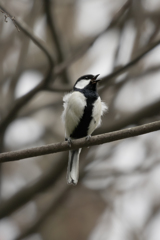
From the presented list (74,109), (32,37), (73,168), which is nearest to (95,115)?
(74,109)

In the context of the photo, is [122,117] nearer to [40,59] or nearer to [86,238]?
[40,59]

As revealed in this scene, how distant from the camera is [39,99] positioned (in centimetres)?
539

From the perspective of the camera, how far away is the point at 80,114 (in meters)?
3.42

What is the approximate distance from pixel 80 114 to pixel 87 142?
2.77ft

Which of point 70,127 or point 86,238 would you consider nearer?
point 70,127

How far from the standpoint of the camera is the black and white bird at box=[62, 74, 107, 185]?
342cm

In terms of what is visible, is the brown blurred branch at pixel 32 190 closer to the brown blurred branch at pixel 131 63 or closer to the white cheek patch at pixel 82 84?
the white cheek patch at pixel 82 84

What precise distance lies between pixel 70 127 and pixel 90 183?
4.82ft

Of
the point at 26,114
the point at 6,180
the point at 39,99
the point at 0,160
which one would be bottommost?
the point at 0,160

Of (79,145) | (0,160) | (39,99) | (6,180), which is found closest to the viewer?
(0,160)

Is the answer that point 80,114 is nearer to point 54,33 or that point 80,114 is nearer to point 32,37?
point 32,37

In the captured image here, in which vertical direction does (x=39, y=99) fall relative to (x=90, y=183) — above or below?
above

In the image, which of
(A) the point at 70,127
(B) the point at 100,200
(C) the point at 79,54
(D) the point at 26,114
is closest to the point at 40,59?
(D) the point at 26,114

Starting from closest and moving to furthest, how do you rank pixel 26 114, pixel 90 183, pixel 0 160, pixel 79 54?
pixel 0 160
pixel 79 54
pixel 26 114
pixel 90 183
